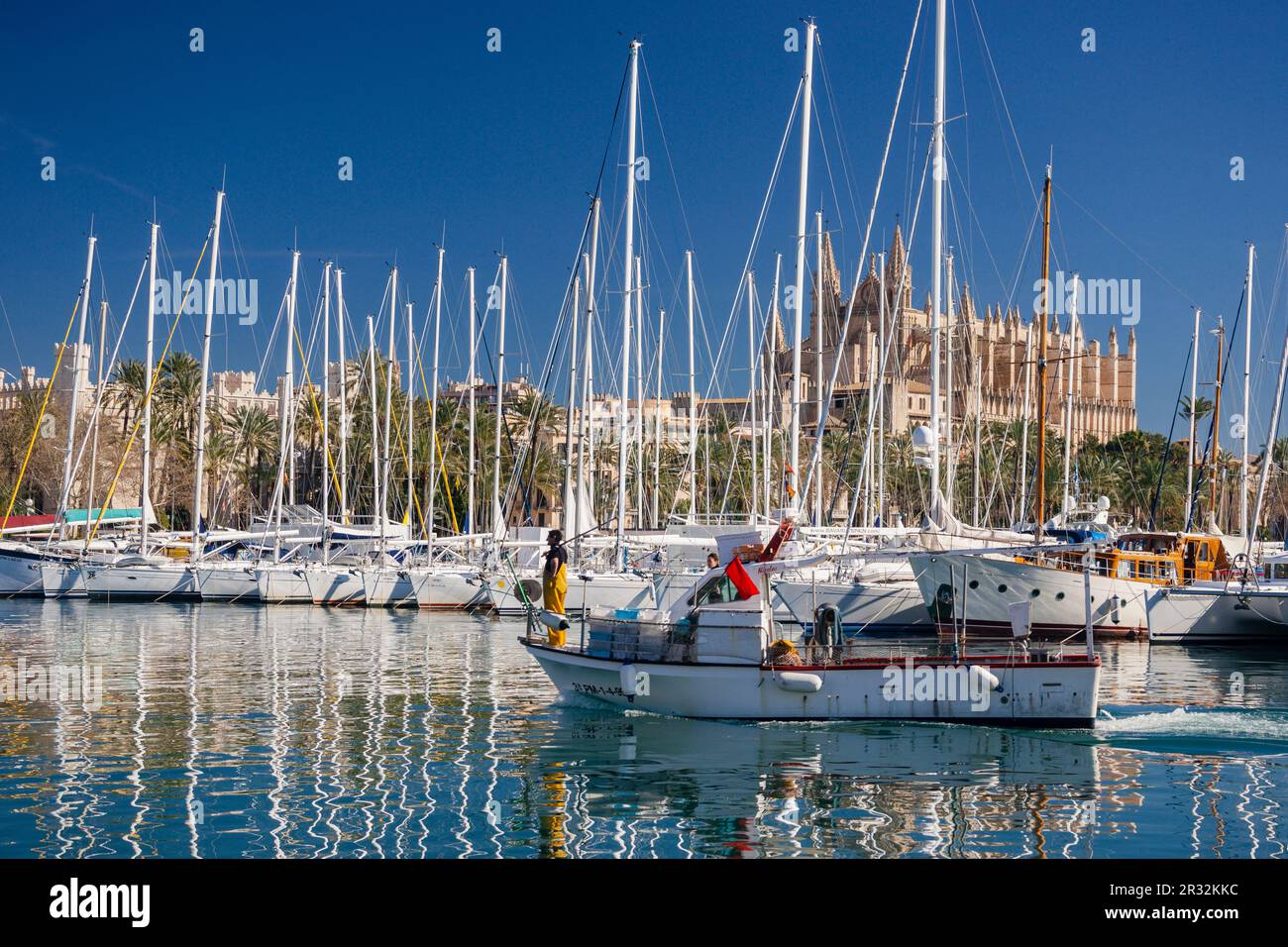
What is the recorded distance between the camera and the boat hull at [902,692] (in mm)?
19141

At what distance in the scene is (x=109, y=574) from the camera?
4994cm

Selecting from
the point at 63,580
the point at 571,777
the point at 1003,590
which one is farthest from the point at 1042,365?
the point at 63,580

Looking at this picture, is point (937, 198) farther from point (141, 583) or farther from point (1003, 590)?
point (141, 583)

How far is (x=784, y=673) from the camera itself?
19.4 meters

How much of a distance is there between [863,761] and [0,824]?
10373 millimetres

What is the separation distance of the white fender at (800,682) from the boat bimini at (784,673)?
15mm

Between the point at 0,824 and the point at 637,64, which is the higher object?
the point at 637,64

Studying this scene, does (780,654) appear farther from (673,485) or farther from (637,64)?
(673,485)

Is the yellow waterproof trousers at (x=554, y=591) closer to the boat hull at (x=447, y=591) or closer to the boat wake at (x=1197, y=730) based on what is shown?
the boat wake at (x=1197, y=730)

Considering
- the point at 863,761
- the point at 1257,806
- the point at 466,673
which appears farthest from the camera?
the point at 466,673

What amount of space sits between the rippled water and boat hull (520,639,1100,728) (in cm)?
29

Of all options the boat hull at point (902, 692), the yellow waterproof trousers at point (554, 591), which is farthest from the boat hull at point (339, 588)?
the boat hull at point (902, 692)

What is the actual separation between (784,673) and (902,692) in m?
1.75
